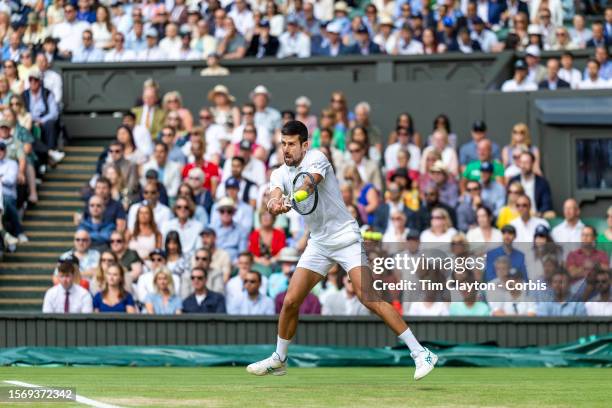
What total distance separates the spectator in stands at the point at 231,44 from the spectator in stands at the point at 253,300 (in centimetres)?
817

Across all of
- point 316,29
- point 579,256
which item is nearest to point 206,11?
point 316,29

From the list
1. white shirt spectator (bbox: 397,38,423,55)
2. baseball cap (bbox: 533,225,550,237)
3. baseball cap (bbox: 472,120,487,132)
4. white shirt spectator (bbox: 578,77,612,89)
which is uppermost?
white shirt spectator (bbox: 397,38,423,55)

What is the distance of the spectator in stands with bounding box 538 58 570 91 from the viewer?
22.0 m

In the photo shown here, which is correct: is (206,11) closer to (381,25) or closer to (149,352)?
(381,25)

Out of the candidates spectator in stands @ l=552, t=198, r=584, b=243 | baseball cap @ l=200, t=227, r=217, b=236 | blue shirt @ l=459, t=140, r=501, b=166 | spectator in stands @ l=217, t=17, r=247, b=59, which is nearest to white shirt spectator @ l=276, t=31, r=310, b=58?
spectator in stands @ l=217, t=17, r=247, b=59

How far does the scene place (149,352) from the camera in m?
16.1

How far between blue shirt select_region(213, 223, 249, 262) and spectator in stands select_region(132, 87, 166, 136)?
12.1ft

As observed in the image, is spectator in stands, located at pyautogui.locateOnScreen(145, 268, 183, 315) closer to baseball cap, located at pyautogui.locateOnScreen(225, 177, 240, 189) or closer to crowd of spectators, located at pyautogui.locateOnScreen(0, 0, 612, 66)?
baseball cap, located at pyautogui.locateOnScreen(225, 177, 240, 189)

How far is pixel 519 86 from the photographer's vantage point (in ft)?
73.7

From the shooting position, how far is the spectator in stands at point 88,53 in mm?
25922

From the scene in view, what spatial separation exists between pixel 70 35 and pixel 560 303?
12.4 metres

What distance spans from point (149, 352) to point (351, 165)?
16.7ft

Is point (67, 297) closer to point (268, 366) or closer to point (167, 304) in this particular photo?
point (167, 304)

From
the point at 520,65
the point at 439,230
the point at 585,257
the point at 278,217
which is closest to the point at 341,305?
the point at 439,230
